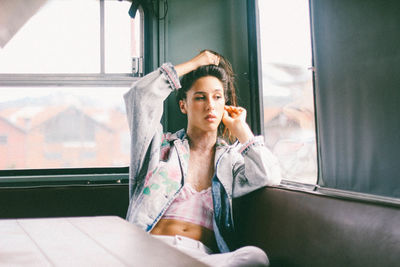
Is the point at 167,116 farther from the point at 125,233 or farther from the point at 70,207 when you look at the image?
the point at 125,233

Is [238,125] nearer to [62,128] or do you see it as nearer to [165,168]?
[165,168]

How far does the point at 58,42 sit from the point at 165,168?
1.31 m

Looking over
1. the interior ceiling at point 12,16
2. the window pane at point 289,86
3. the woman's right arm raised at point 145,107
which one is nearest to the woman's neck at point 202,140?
the woman's right arm raised at point 145,107

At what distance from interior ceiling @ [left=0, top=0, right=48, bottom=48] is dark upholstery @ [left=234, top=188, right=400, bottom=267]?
1.97 meters

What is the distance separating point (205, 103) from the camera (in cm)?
183

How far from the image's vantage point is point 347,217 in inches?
40.7

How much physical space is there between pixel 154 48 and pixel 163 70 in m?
0.71

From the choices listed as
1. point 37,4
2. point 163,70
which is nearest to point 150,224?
point 163,70

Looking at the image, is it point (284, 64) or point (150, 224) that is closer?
point (150, 224)

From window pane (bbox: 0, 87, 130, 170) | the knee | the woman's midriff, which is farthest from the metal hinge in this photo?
the knee

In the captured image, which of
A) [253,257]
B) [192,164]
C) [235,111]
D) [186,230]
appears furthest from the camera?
[235,111]

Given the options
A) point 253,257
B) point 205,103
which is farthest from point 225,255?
point 205,103

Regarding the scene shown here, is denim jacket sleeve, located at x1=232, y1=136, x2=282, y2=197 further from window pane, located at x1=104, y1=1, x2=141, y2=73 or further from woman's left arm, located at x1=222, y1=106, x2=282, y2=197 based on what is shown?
window pane, located at x1=104, y1=1, x2=141, y2=73

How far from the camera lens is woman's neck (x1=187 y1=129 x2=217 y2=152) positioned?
1.88m
